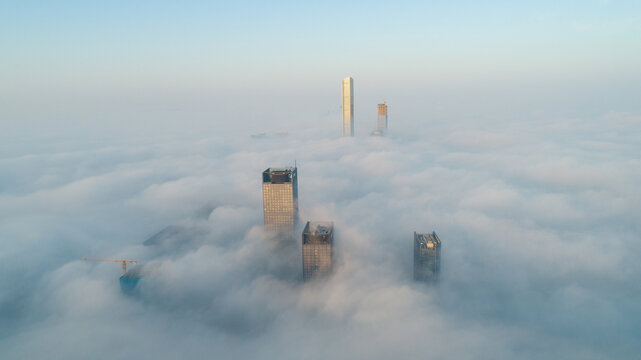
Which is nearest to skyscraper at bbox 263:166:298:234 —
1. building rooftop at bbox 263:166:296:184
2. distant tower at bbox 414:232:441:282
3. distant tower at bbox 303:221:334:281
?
building rooftop at bbox 263:166:296:184

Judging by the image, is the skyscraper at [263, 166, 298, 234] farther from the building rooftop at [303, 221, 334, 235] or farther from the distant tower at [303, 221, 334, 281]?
the distant tower at [303, 221, 334, 281]

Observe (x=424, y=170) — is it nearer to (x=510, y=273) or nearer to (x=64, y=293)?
(x=510, y=273)

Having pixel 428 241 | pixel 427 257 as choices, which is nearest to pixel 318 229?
pixel 428 241

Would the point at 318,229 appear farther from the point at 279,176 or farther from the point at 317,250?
the point at 279,176

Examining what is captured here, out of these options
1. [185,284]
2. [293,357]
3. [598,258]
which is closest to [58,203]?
[185,284]

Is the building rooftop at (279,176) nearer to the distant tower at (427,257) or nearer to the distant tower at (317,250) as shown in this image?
the distant tower at (317,250)

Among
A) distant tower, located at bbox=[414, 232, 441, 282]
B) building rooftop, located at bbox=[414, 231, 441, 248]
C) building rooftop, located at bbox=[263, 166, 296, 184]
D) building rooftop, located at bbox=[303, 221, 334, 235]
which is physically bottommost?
distant tower, located at bbox=[414, 232, 441, 282]

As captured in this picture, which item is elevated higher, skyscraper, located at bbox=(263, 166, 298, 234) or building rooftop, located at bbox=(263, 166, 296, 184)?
building rooftop, located at bbox=(263, 166, 296, 184)
